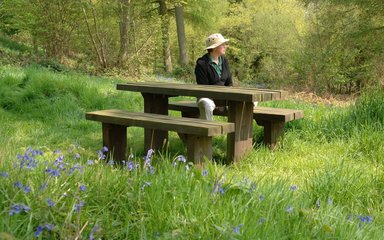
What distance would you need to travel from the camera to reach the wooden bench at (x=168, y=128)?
4.26 m

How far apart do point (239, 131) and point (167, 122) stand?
0.99m

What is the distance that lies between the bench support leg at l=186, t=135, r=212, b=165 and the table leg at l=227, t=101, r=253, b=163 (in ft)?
2.19

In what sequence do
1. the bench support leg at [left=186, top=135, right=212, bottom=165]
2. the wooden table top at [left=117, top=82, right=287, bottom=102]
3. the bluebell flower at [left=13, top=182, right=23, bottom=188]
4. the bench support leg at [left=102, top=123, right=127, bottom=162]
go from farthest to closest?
the bench support leg at [left=102, top=123, right=127, bottom=162] < the wooden table top at [left=117, top=82, right=287, bottom=102] < the bench support leg at [left=186, top=135, right=212, bottom=165] < the bluebell flower at [left=13, top=182, right=23, bottom=188]

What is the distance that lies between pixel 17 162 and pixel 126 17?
15903mm

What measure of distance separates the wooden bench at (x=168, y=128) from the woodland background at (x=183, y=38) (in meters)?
9.10

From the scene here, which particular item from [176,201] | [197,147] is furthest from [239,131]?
[176,201]

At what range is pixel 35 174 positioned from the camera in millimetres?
2756

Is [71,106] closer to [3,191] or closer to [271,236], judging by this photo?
[3,191]

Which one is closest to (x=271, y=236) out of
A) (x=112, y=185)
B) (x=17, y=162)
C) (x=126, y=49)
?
(x=112, y=185)

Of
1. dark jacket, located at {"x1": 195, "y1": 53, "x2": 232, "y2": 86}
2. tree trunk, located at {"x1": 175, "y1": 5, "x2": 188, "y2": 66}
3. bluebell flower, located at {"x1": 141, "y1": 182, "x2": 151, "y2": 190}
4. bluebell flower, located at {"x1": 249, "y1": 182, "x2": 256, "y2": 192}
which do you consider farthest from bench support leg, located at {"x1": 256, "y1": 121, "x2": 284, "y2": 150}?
tree trunk, located at {"x1": 175, "y1": 5, "x2": 188, "y2": 66}

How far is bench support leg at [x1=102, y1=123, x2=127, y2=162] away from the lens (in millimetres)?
5202

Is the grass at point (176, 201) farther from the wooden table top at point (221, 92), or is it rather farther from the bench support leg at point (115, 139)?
the bench support leg at point (115, 139)

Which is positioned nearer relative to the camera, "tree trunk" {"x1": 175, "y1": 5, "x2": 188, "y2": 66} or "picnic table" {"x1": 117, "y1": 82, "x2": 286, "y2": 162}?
"picnic table" {"x1": 117, "y1": 82, "x2": 286, "y2": 162}

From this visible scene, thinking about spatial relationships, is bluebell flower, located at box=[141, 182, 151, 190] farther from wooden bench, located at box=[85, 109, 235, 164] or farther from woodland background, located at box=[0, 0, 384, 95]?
woodland background, located at box=[0, 0, 384, 95]
